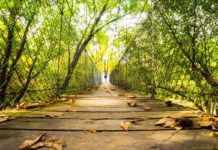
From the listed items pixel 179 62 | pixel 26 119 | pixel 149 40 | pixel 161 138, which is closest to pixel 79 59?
pixel 149 40

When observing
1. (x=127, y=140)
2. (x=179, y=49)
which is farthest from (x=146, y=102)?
(x=127, y=140)

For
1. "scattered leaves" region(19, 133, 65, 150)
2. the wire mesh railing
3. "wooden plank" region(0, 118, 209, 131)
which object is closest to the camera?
"scattered leaves" region(19, 133, 65, 150)

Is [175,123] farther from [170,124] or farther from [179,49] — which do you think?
[179,49]

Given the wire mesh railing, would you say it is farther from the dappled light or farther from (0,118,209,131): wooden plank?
(0,118,209,131): wooden plank

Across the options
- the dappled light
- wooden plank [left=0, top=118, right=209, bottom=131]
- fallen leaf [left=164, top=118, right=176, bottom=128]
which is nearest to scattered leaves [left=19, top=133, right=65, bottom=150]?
the dappled light

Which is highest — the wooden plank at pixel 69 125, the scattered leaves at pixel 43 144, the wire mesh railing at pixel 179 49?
the wire mesh railing at pixel 179 49

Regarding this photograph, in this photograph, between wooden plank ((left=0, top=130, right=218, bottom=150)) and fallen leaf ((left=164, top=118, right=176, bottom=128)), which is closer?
wooden plank ((left=0, top=130, right=218, bottom=150))

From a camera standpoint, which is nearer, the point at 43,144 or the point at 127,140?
the point at 43,144

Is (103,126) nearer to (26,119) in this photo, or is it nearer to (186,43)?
(26,119)

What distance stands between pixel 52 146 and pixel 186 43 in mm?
2703

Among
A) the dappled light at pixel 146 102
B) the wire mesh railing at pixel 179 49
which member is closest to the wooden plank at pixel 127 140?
the dappled light at pixel 146 102

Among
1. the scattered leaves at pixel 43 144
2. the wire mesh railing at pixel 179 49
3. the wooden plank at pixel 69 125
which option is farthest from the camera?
the wire mesh railing at pixel 179 49

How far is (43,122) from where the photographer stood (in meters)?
1.61

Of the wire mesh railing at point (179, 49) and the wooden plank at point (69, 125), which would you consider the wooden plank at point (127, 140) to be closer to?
the wooden plank at point (69, 125)
